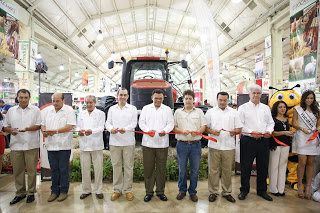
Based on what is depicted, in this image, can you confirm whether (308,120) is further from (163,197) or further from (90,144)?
(90,144)

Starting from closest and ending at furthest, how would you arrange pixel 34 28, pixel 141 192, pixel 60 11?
pixel 141 192 < pixel 34 28 < pixel 60 11

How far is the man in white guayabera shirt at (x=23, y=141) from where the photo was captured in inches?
124

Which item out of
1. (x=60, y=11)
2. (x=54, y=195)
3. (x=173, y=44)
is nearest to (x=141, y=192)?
(x=54, y=195)

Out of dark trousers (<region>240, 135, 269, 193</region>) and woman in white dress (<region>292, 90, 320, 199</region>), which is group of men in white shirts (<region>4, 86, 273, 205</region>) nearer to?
dark trousers (<region>240, 135, 269, 193</region>)

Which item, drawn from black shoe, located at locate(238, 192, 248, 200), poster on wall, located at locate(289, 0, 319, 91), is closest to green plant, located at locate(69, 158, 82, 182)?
black shoe, located at locate(238, 192, 248, 200)

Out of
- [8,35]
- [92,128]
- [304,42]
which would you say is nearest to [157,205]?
[92,128]

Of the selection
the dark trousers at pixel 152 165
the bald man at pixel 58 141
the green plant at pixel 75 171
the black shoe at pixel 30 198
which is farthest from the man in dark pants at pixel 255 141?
the black shoe at pixel 30 198

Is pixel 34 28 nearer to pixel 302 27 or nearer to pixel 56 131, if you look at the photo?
pixel 56 131

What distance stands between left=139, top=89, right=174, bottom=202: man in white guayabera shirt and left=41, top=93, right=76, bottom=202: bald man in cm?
119

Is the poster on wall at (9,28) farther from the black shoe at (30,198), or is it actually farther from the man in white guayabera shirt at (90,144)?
the black shoe at (30,198)

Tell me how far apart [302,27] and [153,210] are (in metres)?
6.49

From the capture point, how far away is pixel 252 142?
3277 mm

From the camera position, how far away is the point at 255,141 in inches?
128

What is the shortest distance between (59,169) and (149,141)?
59.4 inches
